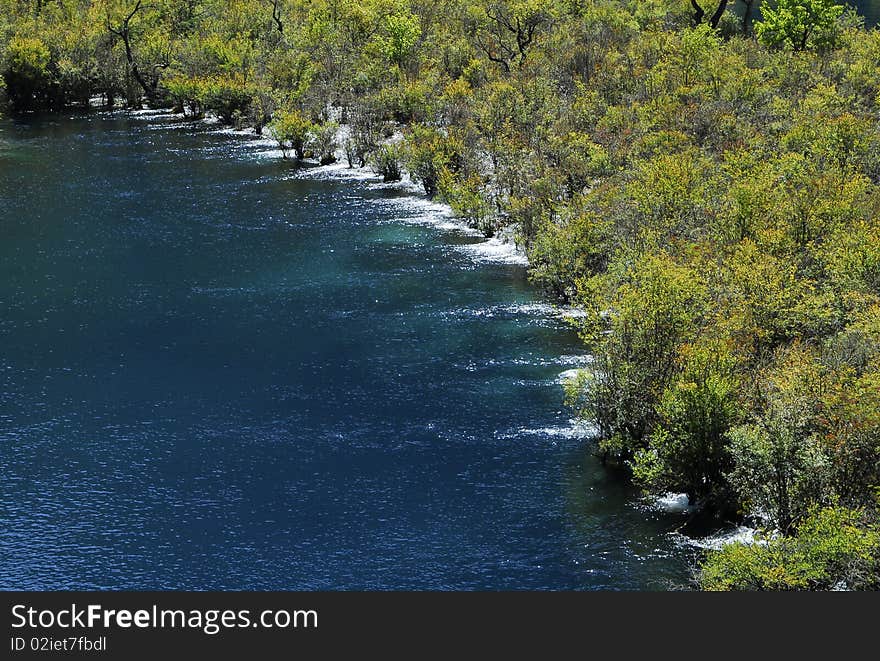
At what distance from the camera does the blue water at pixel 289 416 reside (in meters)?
47.9

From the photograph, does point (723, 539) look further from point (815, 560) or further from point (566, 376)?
point (566, 376)

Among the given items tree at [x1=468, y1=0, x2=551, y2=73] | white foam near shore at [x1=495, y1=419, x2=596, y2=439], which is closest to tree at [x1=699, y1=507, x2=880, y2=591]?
white foam near shore at [x1=495, y1=419, x2=596, y2=439]

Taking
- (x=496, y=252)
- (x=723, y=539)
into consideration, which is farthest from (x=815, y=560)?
(x=496, y=252)

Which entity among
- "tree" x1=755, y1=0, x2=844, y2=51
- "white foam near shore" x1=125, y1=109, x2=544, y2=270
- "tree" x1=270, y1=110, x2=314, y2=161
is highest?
"tree" x1=755, y1=0, x2=844, y2=51

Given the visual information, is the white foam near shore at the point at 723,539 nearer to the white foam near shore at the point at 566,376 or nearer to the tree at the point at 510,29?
the white foam near shore at the point at 566,376

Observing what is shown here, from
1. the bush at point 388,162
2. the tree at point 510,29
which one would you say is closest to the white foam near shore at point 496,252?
the bush at point 388,162

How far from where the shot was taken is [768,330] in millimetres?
53188

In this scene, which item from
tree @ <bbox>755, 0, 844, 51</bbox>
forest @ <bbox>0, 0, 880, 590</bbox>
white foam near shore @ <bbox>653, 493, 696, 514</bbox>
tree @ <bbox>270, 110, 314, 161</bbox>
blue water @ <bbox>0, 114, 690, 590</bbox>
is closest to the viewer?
forest @ <bbox>0, 0, 880, 590</bbox>

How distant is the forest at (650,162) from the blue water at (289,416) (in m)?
4.76

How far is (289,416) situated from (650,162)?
43.2 metres

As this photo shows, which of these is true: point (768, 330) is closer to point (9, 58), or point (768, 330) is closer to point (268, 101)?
point (268, 101)

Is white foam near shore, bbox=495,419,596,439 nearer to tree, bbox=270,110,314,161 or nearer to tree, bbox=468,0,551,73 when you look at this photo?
tree, bbox=270,110,314,161

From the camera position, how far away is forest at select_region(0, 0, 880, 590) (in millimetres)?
45406

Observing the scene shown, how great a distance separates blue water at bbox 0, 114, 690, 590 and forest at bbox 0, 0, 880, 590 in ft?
15.6
